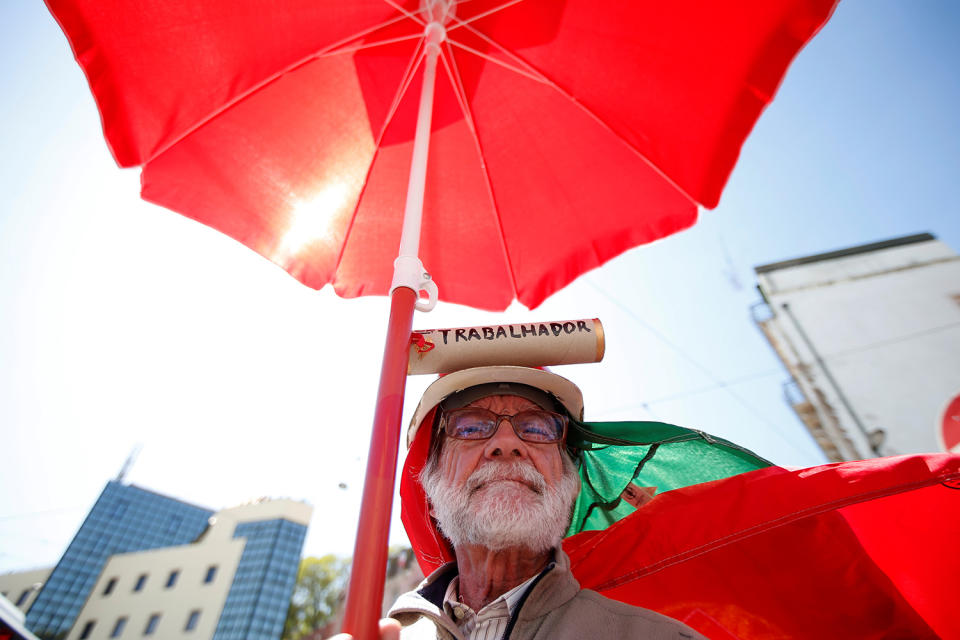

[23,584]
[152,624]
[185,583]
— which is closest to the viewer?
[152,624]

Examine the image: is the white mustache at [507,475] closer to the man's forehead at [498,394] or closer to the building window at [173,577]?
the man's forehead at [498,394]

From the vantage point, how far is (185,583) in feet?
96.4

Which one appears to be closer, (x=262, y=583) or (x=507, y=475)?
(x=507, y=475)

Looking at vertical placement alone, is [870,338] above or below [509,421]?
above

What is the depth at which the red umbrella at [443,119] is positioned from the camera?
77.8 inches

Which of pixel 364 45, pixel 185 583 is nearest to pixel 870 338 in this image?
pixel 364 45

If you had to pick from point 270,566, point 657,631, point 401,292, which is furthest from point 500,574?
point 270,566

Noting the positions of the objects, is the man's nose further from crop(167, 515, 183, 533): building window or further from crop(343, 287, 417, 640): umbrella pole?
crop(167, 515, 183, 533): building window

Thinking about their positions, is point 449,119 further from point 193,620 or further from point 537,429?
point 193,620

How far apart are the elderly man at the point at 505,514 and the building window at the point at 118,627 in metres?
39.5

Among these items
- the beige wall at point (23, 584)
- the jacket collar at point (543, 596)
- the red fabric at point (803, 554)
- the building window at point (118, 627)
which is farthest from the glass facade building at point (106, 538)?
the red fabric at point (803, 554)

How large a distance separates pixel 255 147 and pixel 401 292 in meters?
1.52

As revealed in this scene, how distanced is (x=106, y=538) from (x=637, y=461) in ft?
162

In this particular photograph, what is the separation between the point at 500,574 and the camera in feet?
5.76
